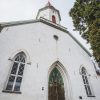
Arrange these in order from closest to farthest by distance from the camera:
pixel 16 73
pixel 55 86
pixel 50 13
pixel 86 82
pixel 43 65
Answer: pixel 16 73 < pixel 43 65 < pixel 55 86 < pixel 86 82 < pixel 50 13

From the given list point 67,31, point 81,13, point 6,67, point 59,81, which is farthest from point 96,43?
point 6,67

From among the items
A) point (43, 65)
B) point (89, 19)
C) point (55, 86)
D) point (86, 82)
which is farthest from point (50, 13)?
point (55, 86)

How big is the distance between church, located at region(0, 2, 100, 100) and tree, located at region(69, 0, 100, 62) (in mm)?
1977

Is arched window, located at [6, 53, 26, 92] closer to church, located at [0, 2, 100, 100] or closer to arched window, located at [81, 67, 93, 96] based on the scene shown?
church, located at [0, 2, 100, 100]

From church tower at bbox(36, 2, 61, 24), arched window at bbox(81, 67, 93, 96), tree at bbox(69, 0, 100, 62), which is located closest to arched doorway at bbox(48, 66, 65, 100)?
arched window at bbox(81, 67, 93, 96)

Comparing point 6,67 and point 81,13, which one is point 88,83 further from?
point 6,67

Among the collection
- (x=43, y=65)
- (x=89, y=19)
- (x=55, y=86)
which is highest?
(x=89, y=19)

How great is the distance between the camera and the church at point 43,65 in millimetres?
7582

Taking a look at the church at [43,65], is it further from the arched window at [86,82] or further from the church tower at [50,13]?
the church tower at [50,13]

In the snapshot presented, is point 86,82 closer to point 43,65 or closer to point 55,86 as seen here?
point 55,86

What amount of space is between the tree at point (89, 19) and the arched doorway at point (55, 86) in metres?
3.25

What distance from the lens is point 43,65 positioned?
29.3 ft

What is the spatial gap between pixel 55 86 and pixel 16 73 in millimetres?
3135

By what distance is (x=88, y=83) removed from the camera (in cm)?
1052
